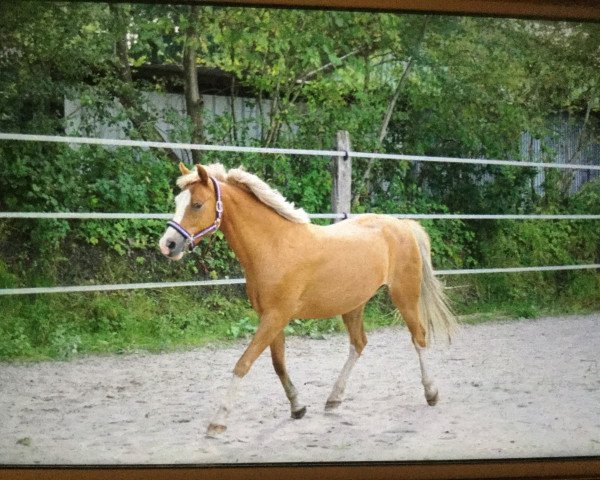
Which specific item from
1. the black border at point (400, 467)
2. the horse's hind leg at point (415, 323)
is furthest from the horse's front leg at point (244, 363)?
the horse's hind leg at point (415, 323)

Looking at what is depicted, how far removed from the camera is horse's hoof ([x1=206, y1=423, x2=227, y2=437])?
2.47 meters

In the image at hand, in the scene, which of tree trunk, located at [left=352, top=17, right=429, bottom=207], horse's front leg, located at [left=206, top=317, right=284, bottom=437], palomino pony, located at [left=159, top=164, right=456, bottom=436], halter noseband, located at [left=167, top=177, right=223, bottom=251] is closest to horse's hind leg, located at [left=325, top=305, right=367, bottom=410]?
palomino pony, located at [left=159, top=164, right=456, bottom=436]

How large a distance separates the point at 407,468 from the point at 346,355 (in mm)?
364

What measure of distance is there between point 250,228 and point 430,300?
0.59 meters

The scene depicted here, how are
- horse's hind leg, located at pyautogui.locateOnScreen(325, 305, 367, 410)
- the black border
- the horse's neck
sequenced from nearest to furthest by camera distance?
the black border → the horse's neck → horse's hind leg, located at pyautogui.locateOnScreen(325, 305, 367, 410)

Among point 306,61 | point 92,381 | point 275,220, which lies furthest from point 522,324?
point 92,381

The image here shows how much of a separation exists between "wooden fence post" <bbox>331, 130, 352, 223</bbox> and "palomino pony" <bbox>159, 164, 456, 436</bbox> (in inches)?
2.2

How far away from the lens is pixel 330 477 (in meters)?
2.47

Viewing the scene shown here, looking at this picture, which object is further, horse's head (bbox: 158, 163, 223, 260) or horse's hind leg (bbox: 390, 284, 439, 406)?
horse's hind leg (bbox: 390, 284, 439, 406)

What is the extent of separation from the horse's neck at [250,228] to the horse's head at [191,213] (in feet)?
0.17

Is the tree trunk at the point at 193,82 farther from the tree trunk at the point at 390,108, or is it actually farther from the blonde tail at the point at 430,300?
the blonde tail at the point at 430,300

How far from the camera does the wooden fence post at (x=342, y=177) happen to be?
2.66m

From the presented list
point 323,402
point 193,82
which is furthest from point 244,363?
point 193,82

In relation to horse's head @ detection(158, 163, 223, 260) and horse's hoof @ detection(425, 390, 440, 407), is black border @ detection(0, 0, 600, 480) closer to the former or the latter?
horse's hoof @ detection(425, 390, 440, 407)
